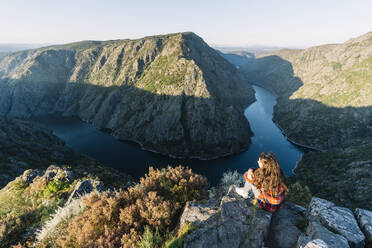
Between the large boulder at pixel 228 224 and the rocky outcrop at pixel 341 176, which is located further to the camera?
the rocky outcrop at pixel 341 176

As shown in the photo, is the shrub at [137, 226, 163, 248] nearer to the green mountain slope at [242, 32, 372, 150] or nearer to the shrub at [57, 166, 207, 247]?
the shrub at [57, 166, 207, 247]

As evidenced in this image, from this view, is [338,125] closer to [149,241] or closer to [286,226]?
[286,226]

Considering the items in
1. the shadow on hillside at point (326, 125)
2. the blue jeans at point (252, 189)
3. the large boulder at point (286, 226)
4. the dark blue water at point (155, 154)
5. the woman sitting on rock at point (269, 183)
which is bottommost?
the dark blue water at point (155, 154)

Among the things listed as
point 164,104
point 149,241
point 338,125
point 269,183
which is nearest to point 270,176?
point 269,183

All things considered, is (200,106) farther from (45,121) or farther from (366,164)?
(45,121)

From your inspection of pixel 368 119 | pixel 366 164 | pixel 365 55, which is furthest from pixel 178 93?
pixel 365 55

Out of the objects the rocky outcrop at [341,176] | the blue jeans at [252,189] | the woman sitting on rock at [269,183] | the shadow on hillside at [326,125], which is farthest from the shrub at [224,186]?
the shadow on hillside at [326,125]

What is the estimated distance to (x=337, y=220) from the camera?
6.98m

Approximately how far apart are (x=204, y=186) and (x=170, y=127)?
363ft

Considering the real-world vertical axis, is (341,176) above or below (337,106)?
below

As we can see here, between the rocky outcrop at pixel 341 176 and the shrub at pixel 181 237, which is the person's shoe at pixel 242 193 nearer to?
the shrub at pixel 181 237

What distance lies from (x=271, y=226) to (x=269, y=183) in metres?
2.03

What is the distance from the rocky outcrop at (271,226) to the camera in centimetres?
613

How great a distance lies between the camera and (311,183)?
76.6m
